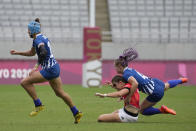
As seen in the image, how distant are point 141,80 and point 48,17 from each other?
667 inches

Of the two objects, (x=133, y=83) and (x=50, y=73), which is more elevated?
(x=50, y=73)

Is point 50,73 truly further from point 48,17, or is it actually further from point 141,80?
point 48,17

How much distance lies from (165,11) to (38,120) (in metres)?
18.2

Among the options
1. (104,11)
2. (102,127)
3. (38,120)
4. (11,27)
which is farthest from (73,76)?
(102,127)

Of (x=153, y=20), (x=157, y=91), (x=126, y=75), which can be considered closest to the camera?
(x=126, y=75)

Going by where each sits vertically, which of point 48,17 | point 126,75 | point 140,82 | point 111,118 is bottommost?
point 111,118

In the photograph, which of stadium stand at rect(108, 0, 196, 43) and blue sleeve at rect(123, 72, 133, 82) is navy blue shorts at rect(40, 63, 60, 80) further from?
stadium stand at rect(108, 0, 196, 43)

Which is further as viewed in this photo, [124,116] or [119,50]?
[119,50]

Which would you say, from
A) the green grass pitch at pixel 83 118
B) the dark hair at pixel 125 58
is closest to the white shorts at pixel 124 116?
the green grass pitch at pixel 83 118

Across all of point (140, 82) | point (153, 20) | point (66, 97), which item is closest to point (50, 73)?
point (66, 97)

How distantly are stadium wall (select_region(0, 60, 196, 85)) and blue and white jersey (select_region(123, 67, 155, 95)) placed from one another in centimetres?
1287

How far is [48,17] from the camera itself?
Result: 26.0m

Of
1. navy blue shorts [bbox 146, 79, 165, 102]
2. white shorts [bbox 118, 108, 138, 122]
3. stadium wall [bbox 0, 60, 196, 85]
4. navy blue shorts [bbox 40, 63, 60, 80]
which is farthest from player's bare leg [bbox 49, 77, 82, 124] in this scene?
stadium wall [bbox 0, 60, 196, 85]

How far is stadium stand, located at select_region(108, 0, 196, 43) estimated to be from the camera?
2562cm
